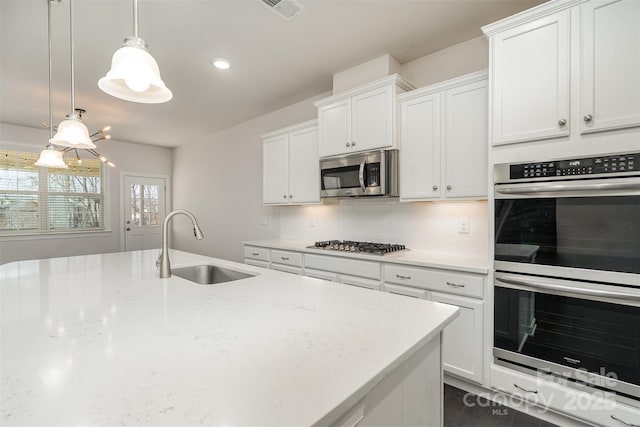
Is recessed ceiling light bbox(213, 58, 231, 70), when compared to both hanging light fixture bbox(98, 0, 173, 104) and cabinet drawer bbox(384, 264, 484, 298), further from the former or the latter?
cabinet drawer bbox(384, 264, 484, 298)

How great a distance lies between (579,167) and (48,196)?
7.07 m

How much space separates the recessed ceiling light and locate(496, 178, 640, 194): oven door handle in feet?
8.59

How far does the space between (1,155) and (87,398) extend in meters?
6.39

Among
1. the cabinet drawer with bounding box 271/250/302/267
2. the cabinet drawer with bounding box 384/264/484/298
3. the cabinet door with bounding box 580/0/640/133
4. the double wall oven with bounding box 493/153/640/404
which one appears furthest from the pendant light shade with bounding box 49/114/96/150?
the cabinet door with bounding box 580/0/640/133

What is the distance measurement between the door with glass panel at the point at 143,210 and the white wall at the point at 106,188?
152mm

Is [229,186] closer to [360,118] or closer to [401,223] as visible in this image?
[360,118]

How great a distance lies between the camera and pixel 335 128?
9.89ft

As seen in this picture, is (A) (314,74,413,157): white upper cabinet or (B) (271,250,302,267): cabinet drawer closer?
(A) (314,74,413,157): white upper cabinet

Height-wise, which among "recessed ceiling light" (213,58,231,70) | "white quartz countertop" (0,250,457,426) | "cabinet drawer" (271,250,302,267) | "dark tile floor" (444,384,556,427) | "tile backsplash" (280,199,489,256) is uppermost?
"recessed ceiling light" (213,58,231,70)

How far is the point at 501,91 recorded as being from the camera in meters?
1.88

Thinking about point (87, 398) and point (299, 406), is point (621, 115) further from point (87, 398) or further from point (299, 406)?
point (87, 398)

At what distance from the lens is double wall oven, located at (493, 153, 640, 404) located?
1.49 metres

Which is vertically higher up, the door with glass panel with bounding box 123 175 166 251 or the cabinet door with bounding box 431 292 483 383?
the door with glass panel with bounding box 123 175 166 251

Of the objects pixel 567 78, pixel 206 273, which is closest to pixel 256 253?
pixel 206 273
